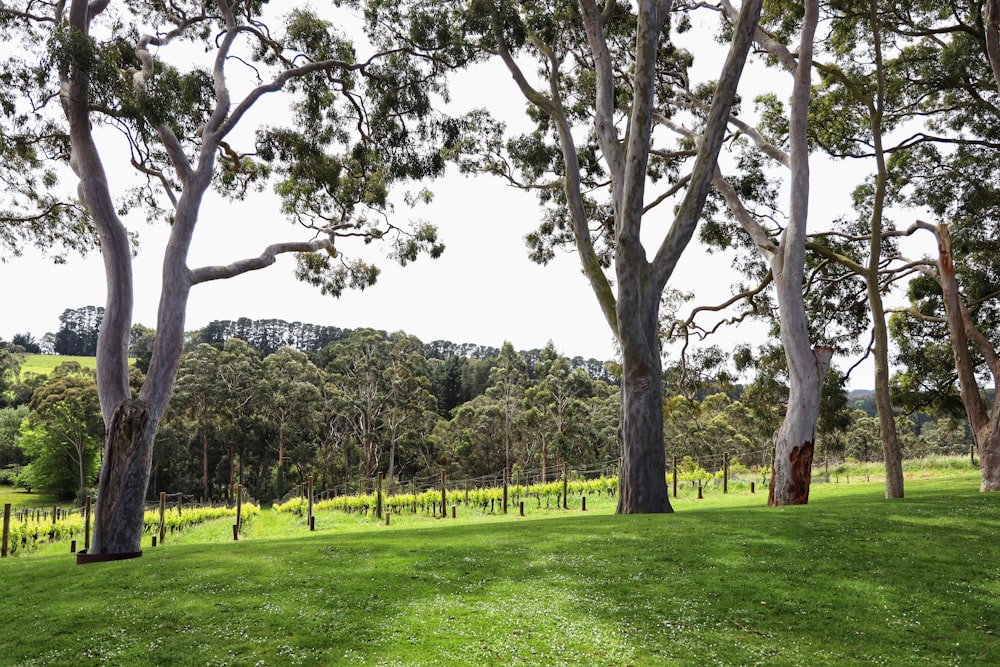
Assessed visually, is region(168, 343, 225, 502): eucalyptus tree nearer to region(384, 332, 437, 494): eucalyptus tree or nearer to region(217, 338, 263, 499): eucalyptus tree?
region(217, 338, 263, 499): eucalyptus tree

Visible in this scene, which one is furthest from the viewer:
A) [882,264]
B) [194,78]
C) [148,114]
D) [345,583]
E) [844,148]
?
[882,264]

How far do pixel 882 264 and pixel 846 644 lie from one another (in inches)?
618

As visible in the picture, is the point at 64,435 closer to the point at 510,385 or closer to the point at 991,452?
the point at 510,385

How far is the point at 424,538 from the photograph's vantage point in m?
9.32

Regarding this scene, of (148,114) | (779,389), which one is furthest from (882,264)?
(148,114)

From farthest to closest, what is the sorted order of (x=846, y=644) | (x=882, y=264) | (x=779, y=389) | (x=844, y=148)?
(x=779, y=389)
(x=882, y=264)
(x=844, y=148)
(x=846, y=644)

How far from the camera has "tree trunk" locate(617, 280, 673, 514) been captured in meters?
11.7

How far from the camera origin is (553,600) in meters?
5.81

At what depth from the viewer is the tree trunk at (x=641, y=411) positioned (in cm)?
1167

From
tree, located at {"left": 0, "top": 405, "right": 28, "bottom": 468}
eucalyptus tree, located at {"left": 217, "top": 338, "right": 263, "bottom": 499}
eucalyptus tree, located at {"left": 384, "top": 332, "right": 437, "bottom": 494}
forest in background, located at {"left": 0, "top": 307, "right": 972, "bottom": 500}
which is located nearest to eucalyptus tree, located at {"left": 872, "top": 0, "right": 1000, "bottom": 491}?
forest in background, located at {"left": 0, "top": 307, "right": 972, "bottom": 500}

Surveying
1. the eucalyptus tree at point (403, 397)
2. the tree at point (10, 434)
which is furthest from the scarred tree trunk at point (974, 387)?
the tree at point (10, 434)

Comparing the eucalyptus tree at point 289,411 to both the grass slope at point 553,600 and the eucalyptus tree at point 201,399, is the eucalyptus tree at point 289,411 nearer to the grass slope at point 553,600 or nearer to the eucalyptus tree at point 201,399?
the eucalyptus tree at point 201,399

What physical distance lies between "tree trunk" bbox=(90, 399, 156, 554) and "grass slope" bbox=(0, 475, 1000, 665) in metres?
1.71

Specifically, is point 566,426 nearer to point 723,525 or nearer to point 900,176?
point 900,176
